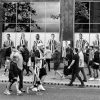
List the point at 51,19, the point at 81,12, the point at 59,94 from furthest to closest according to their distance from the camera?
the point at 51,19 → the point at 81,12 → the point at 59,94

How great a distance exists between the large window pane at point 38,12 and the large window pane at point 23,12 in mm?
347

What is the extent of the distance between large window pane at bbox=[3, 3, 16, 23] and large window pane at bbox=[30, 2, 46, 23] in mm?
1417

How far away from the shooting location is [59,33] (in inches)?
986

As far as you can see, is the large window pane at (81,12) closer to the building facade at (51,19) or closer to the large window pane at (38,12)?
the building facade at (51,19)

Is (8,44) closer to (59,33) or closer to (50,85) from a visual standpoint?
(59,33)

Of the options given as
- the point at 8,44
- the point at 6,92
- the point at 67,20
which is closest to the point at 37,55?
the point at 6,92

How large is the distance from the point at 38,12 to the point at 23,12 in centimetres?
117

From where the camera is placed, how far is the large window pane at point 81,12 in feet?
81.3

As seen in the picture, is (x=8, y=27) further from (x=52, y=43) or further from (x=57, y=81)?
(x=57, y=81)

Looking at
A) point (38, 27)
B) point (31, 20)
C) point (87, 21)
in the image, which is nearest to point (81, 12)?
point (87, 21)

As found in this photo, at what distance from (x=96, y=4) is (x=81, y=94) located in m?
13.3

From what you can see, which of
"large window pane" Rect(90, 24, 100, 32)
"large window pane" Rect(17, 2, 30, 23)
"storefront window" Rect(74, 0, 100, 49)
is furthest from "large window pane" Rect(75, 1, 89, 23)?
"large window pane" Rect(17, 2, 30, 23)

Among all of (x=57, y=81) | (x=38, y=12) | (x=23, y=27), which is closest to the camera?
(x=57, y=81)

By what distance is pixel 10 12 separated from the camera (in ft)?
84.3
